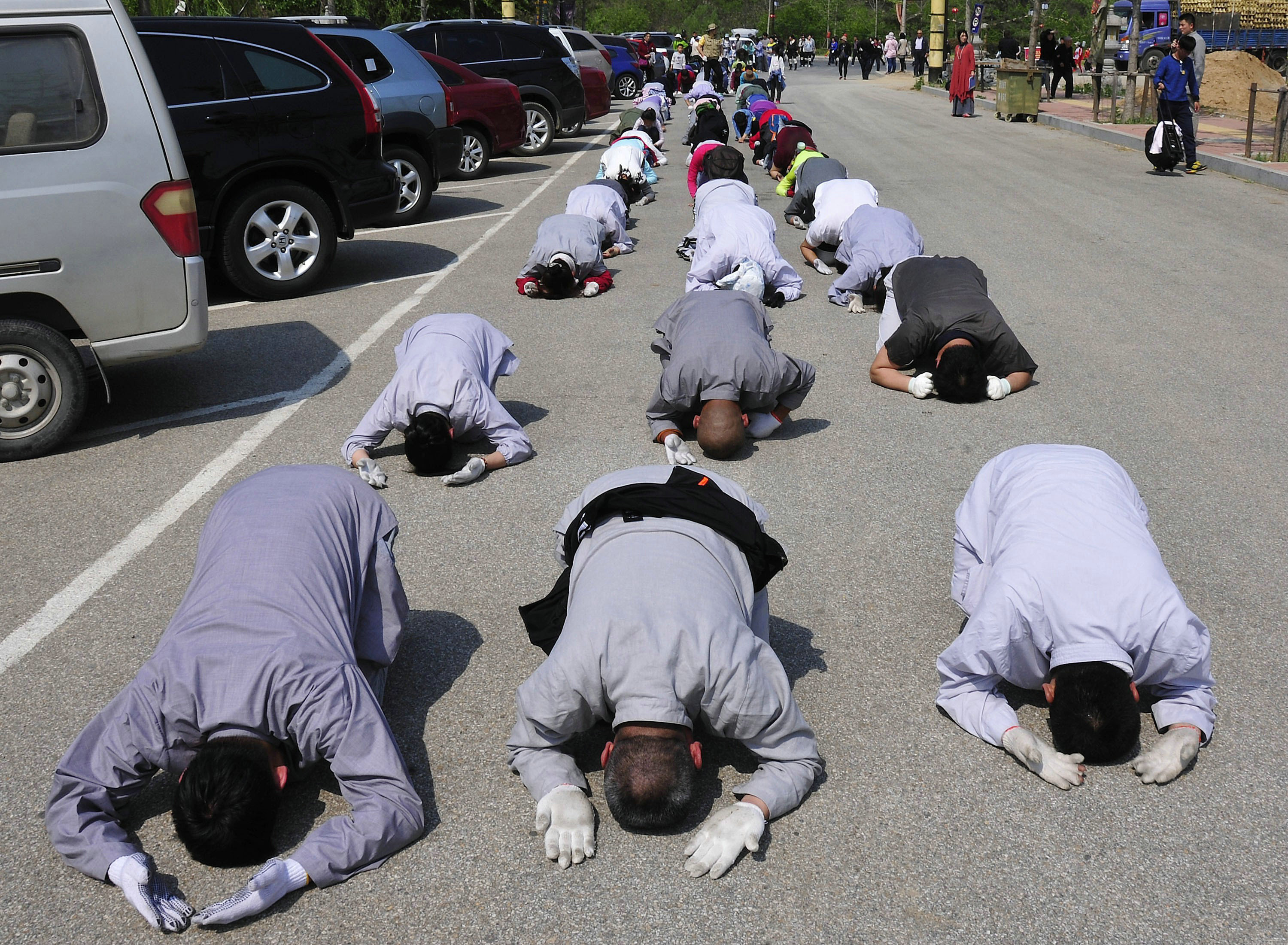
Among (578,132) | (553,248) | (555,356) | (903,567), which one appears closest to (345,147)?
(553,248)

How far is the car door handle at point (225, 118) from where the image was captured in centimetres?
915

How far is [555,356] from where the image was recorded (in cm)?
809

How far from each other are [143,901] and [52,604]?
213cm

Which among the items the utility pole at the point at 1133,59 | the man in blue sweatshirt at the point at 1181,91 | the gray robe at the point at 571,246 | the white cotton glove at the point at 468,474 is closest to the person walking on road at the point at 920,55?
the utility pole at the point at 1133,59

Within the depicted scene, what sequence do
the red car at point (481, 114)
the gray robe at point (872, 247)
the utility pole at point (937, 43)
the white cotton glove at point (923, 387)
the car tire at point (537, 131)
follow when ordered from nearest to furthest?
1. the white cotton glove at point (923, 387)
2. the gray robe at point (872, 247)
3. the red car at point (481, 114)
4. the car tire at point (537, 131)
5. the utility pole at point (937, 43)

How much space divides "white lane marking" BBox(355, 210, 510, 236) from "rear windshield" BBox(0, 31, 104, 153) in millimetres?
6657

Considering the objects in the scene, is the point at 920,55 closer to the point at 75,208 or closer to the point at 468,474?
the point at 75,208

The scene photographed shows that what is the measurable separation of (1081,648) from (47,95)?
5864 millimetres

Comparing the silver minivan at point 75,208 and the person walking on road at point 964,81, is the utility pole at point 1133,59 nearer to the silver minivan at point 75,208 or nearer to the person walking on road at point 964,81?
the person walking on road at point 964,81

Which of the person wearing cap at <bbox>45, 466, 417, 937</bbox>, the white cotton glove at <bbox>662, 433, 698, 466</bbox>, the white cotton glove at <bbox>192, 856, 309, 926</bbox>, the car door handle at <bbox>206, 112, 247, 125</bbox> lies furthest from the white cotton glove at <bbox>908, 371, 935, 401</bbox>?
the car door handle at <bbox>206, 112, 247, 125</bbox>

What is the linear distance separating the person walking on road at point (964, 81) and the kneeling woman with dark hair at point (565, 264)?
19926 mm

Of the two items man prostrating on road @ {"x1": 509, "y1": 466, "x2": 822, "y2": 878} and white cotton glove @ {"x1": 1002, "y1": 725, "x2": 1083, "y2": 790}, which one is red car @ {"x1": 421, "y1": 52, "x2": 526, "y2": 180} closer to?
man prostrating on road @ {"x1": 509, "y1": 466, "x2": 822, "y2": 878}

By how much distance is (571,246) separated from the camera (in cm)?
983

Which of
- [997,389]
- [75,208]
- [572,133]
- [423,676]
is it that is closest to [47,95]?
[75,208]
